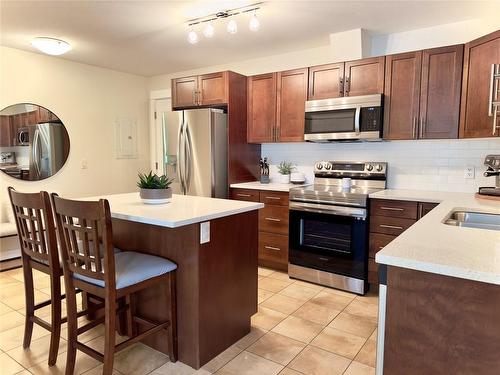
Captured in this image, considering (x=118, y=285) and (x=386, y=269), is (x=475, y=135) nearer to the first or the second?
(x=386, y=269)

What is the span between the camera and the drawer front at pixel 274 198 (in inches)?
140

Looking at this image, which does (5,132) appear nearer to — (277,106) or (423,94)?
(277,106)

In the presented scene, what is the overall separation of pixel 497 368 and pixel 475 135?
7.44 ft

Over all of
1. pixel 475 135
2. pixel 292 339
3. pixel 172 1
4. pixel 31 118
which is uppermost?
pixel 172 1

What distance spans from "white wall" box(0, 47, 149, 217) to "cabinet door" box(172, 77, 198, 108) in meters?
1.23

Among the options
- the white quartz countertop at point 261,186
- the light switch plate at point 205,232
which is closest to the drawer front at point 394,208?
the white quartz countertop at point 261,186

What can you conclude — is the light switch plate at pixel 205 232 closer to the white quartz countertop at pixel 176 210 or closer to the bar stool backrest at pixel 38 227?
the white quartz countertop at pixel 176 210

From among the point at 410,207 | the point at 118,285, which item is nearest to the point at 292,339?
the point at 118,285

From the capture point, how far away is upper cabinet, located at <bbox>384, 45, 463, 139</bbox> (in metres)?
2.91

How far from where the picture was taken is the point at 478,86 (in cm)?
274

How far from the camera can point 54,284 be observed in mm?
1994

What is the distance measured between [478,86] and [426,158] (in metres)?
0.80

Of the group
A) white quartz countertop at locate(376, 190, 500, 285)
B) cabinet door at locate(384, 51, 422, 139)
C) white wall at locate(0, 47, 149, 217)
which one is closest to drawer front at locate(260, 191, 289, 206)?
cabinet door at locate(384, 51, 422, 139)

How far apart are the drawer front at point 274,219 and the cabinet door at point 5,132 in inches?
119
